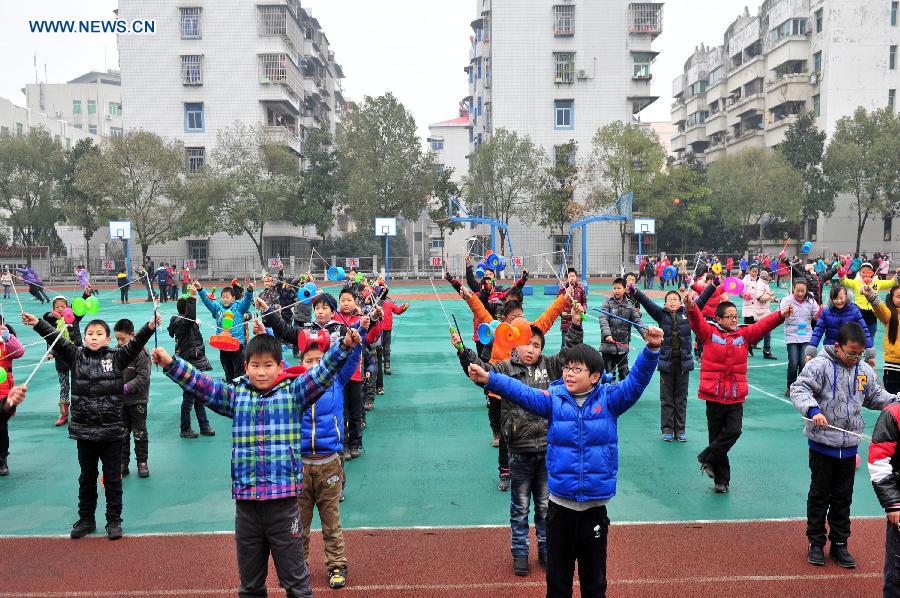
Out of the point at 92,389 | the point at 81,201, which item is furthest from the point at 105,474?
the point at 81,201

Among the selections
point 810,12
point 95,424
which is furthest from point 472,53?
point 95,424

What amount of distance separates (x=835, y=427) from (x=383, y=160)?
3950 cm

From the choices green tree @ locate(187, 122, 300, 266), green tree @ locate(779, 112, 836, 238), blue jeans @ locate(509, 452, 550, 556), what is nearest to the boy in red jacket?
blue jeans @ locate(509, 452, 550, 556)

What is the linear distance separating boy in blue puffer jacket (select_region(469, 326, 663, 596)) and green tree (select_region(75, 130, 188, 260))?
36488 millimetres

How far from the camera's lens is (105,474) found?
5508 mm

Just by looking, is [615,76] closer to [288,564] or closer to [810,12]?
[810,12]

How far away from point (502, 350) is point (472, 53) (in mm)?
55923

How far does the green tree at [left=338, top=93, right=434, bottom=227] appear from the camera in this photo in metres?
42.1

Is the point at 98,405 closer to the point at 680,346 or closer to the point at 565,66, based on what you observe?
the point at 680,346

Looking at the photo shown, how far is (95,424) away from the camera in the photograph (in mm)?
5414

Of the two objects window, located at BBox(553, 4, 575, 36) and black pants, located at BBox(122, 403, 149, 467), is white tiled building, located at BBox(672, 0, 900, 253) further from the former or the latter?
black pants, located at BBox(122, 403, 149, 467)

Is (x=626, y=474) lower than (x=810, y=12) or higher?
lower

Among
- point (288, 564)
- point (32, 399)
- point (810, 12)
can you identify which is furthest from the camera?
point (810, 12)

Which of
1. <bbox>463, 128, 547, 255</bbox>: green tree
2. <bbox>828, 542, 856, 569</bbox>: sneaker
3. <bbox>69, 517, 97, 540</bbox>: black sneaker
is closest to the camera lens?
<bbox>828, 542, 856, 569</bbox>: sneaker
